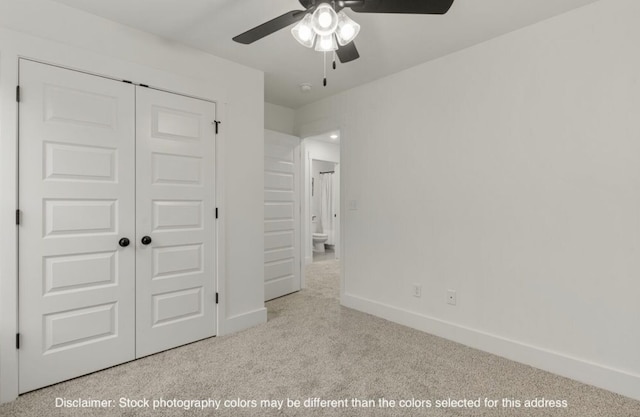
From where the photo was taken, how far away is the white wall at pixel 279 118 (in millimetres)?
4052

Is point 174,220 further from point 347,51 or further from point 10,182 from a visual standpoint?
point 347,51

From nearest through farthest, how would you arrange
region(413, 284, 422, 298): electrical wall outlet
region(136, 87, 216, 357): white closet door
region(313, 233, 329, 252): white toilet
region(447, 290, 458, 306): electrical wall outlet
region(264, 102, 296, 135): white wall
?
region(136, 87, 216, 357): white closet door, region(447, 290, 458, 306): electrical wall outlet, region(413, 284, 422, 298): electrical wall outlet, region(264, 102, 296, 135): white wall, region(313, 233, 329, 252): white toilet

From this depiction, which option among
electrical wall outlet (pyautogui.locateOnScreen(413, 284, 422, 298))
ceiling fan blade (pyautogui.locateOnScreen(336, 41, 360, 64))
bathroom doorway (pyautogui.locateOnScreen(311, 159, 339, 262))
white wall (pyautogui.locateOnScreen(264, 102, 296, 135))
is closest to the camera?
ceiling fan blade (pyautogui.locateOnScreen(336, 41, 360, 64))

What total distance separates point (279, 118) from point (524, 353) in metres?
3.55

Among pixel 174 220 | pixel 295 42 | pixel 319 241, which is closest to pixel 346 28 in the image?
pixel 295 42

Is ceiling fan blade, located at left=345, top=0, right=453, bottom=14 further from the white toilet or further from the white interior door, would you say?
the white toilet

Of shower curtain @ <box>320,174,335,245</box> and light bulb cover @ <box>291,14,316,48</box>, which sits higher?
light bulb cover @ <box>291,14,316,48</box>

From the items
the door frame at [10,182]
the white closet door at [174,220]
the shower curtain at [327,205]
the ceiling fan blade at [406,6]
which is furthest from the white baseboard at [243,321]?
the shower curtain at [327,205]

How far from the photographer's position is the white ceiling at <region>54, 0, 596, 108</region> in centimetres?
207

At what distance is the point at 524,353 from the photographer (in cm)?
233

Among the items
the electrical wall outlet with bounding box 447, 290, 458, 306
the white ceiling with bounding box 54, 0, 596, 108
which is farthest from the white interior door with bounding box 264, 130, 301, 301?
the electrical wall outlet with bounding box 447, 290, 458, 306

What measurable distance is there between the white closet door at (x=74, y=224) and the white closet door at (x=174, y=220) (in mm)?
Result: 84

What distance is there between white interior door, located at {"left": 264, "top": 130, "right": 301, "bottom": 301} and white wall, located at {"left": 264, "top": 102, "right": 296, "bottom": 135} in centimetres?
18

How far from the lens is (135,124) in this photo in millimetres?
2350
